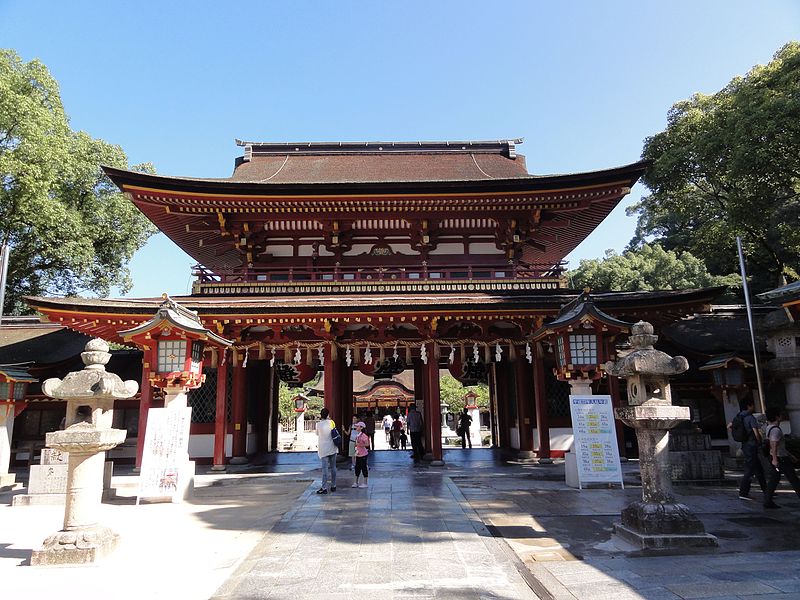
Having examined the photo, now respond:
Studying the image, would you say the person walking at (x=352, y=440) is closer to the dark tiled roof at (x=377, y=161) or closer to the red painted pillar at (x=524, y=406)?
the red painted pillar at (x=524, y=406)

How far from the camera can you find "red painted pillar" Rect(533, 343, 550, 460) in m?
15.4

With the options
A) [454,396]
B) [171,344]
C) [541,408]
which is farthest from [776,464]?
[454,396]

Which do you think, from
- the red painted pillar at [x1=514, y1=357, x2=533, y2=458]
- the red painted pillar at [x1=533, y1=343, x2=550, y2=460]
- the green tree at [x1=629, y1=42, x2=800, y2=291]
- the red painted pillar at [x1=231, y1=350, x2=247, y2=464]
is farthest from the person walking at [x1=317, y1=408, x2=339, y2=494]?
the green tree at [x1=629, y1=42, x2=800, y2=291]

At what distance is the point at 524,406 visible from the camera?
1664 centimetres

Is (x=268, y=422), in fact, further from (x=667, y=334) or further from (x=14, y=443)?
(x=667, y=334)

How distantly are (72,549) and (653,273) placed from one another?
135 feet

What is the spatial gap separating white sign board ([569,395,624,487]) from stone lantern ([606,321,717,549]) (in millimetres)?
3631

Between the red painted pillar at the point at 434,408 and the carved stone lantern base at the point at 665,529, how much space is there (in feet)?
27.2

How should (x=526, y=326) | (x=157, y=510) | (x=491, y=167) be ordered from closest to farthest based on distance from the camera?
(x=157, y=510) < (x=526, y=326) < (x=491, y=167)

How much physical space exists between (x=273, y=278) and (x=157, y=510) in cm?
965

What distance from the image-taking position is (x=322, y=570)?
18.9 feet

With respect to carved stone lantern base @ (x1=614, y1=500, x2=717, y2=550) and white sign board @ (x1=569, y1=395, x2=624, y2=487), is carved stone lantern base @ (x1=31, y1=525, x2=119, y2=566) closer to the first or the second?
carved stone lantern base @ (x1=614, y1=500, x2=717, y2=550)

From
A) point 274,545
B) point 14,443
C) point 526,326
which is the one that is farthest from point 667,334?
point 14,443

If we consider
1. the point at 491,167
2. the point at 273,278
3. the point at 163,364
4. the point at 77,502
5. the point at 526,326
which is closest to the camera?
the point at 77,502
